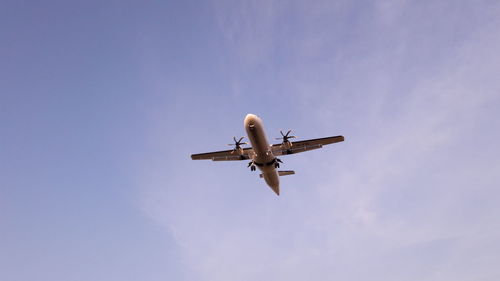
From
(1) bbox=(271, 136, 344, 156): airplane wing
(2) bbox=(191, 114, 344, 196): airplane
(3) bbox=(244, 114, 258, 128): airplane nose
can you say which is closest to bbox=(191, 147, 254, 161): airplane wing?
(2) bbox=(191, 114, 344, 196): airplane

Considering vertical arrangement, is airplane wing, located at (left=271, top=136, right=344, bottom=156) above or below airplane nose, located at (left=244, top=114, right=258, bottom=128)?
above

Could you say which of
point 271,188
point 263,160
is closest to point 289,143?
point 263,160

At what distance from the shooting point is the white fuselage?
4172 centimetres

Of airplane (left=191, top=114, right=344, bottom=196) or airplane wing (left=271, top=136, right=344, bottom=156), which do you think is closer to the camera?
airplane (left=191, top=114, right=344, bottom=196)

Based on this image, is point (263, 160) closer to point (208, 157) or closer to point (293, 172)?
point (208, 157)

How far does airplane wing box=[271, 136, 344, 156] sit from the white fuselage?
1844 millimetres

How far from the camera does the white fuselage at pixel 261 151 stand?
41.7 metres

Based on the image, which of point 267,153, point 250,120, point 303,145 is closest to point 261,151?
point 267,153

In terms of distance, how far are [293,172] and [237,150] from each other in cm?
1185

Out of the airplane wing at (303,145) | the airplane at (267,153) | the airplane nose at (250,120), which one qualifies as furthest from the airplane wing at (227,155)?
the airplane nose at (250,120)

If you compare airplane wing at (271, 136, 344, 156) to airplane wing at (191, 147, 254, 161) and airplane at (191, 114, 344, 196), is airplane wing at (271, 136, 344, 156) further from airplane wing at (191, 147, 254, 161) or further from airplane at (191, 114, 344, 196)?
airplane wing at (191, 147, 254, 161)

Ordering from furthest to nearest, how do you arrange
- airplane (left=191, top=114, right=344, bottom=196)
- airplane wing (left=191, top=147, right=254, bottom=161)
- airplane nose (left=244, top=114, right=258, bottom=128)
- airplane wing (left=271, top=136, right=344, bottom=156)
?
airplane wing (left=191, top=147, right=254, bottom=161), airplane wing (left=271, top=136, right=344, bottom=156), airplane (left=191, top=114, right=344, bottom=196), airplane nose (left=244, top=114, right=258, bottom=128)

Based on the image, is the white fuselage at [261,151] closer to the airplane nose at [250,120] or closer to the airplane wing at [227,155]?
the airplane nose at [250,120]

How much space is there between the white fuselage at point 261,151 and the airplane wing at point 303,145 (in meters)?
1.84
